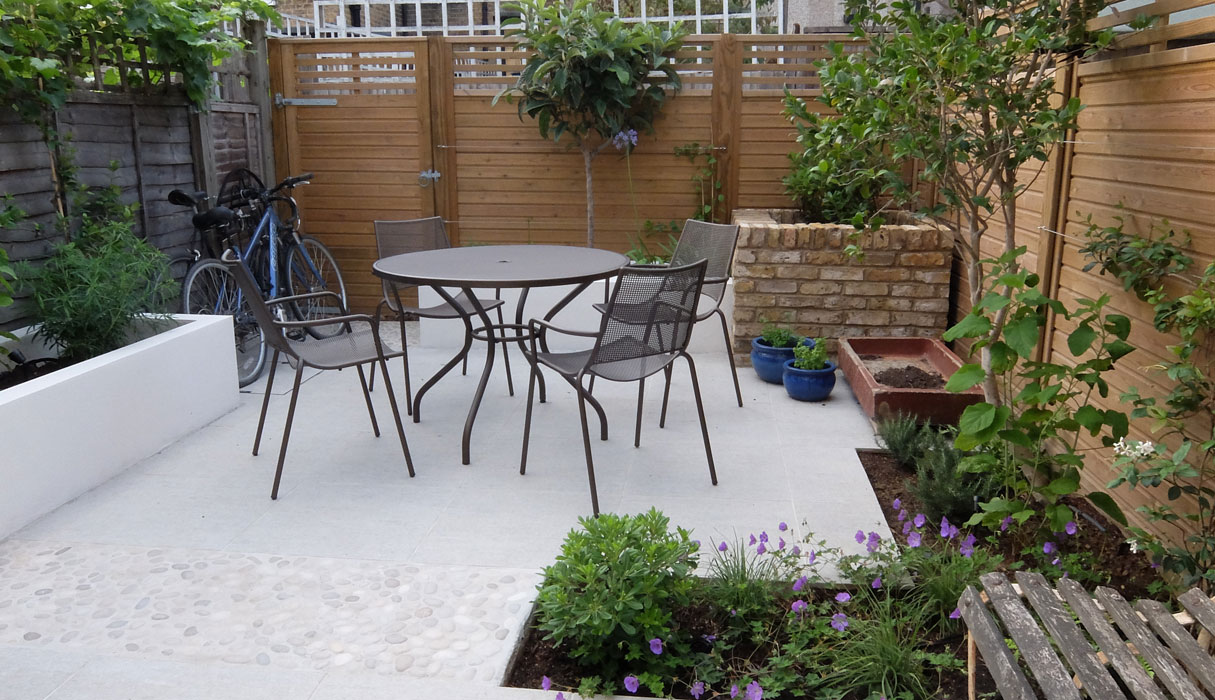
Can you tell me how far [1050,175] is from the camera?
11.1 ft

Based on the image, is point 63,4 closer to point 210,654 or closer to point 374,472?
point 374,472

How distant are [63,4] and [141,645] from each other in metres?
3.03

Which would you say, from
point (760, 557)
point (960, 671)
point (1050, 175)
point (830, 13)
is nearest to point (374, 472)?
point (760, 557)

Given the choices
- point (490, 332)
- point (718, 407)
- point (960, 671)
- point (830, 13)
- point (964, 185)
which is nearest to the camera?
point (960, 671)

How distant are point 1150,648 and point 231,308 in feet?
15.5

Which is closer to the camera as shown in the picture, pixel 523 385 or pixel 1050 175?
pixel 1050 175

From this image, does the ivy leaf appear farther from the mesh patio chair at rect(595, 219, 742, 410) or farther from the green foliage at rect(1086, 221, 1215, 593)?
the mesh patio chair at rect(595, 219, 742, 410)

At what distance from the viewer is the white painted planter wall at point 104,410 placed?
10.4 ft

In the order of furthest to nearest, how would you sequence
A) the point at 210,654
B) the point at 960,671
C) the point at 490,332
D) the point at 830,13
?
the point at 830,13
the point at 490,332
the point at 210,654
the point at 960,671

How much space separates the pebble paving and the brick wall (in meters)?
2.71

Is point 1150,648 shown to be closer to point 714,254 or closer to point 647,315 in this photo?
point 647,315

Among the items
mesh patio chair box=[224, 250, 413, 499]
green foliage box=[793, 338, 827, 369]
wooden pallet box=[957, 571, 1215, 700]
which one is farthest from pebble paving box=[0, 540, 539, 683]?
green foliage box=[793, 338, 827, 369]

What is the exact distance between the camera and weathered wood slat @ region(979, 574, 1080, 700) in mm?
1621

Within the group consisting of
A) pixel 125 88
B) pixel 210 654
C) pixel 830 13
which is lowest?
pixel 210 654
